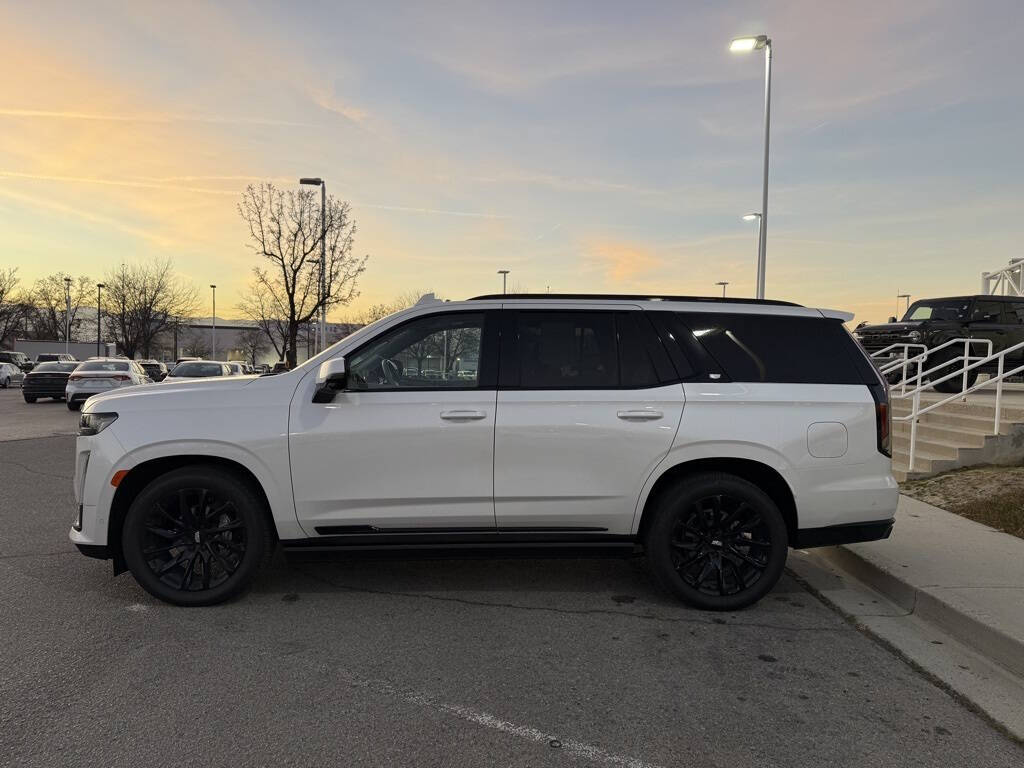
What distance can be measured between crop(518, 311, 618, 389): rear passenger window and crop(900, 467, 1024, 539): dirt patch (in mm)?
4269

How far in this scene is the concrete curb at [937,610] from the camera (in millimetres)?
3605

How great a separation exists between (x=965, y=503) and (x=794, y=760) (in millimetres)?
5364

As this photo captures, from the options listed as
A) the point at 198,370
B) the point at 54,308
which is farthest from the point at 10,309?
the point at 198,370

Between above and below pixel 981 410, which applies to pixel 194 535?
below

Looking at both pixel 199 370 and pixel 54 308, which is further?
pixel 54 308

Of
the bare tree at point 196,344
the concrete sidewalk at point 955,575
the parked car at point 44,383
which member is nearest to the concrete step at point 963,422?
the concrete sidewalk at point 955,575

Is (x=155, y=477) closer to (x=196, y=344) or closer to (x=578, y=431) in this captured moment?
(x=578, y=431)

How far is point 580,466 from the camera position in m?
4.19

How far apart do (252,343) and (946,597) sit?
75451mm

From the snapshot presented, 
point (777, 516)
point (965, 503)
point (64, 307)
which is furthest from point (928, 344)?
point (64, 307)

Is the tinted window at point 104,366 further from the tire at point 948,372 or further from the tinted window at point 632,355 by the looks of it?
the tire at point 948,372

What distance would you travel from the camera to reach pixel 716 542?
4.31 meters

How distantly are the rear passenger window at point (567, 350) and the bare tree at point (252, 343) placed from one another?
69.1 m

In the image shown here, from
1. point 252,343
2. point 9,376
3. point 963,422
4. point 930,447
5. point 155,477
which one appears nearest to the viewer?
point 155,477
